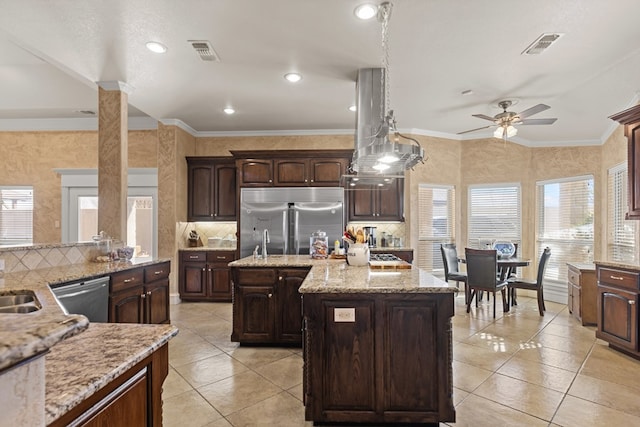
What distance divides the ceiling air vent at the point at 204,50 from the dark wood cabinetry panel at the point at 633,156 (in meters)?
4.12

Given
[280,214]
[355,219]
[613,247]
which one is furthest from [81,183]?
[613,247]

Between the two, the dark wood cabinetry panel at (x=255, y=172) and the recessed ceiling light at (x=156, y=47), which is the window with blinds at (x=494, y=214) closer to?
the dark wood cabinetry panel at (x=255, y=172)

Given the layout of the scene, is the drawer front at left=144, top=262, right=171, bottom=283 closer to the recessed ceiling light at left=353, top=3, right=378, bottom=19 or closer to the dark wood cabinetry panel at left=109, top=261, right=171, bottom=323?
the dark wood cabinetry panel at left=109, top=261, right=171, bottom=323

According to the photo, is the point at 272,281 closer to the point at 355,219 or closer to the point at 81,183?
the point at 355,219

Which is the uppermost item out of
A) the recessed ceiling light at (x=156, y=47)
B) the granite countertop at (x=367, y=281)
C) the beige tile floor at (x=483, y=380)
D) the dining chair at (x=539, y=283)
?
the recessed ceiling light at (x=156, y=47)

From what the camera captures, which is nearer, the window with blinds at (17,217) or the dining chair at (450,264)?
the dining chair at (450,264)

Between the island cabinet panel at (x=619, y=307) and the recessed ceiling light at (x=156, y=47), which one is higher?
the recessed ceiling light at (x=156, y=47)

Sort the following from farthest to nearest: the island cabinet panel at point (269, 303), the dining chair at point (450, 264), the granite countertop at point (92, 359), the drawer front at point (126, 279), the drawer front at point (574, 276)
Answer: the dining chair at point (450, 264)
the drawer front at point (574, 276)
the island cabinet panel at point (269, 303)
the drawer front at point (126, 279)
the granite countertop at point (92, 359)

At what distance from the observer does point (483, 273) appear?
4.56 m

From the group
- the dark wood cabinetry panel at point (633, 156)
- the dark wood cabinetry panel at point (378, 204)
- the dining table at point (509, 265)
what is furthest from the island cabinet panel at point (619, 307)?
the dark wood cabinetry panel at point (378, 204)

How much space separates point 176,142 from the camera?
5.36 m

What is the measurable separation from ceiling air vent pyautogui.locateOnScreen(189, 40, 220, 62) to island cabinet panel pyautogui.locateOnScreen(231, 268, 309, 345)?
218 centimetres

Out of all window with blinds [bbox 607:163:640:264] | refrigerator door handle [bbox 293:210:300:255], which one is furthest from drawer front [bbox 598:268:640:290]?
refrigerator door handle [bbox 293:210:300:255]

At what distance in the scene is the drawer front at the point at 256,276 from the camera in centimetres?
340
